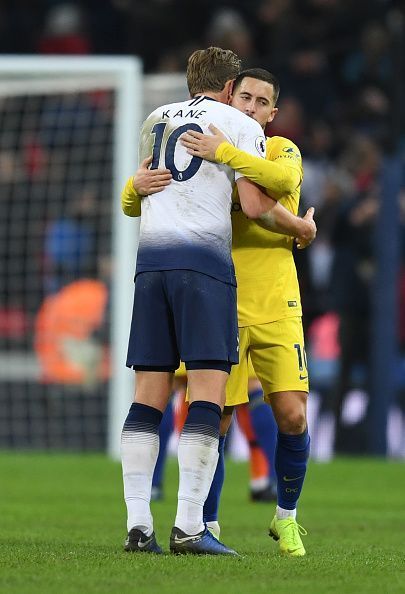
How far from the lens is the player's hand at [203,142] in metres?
5.43

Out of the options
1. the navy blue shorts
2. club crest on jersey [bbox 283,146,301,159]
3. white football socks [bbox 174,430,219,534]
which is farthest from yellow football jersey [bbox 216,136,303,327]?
white football socks [bbox 174,430,219,534]

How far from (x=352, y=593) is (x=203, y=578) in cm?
51

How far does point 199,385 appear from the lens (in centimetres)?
544

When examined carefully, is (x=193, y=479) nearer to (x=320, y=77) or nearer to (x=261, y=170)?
(x=261, y=170)

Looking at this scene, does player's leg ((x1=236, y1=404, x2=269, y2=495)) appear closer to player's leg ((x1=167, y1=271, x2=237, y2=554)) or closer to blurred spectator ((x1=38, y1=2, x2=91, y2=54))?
player's leg ((x1=167, y1=271, x2=237, y2=554))

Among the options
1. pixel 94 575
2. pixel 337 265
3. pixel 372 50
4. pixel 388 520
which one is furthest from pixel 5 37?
pixel 94 575

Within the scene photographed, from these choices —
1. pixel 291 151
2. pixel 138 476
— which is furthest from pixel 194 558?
pixel 291 151

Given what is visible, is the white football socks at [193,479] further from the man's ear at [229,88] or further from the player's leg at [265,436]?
the player's leg at [265,436]

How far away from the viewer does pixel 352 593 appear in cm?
450

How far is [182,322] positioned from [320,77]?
33.6 ft

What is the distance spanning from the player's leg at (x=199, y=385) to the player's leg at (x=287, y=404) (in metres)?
0.36

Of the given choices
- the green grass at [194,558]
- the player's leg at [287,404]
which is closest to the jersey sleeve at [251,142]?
the player's leg at [287,404]

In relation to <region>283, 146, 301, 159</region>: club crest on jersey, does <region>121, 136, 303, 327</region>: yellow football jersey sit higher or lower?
lower

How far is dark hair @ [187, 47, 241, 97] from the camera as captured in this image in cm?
552
